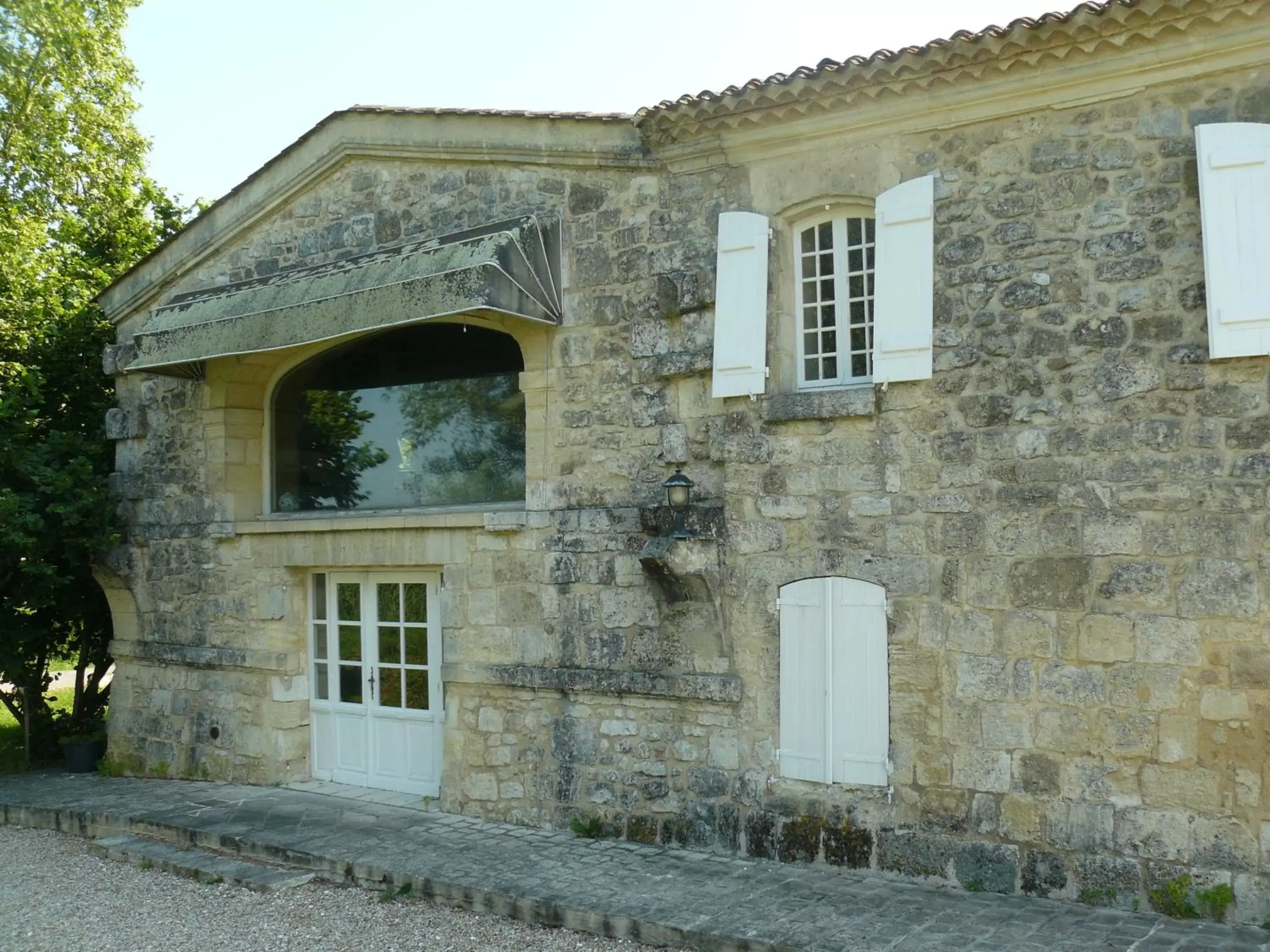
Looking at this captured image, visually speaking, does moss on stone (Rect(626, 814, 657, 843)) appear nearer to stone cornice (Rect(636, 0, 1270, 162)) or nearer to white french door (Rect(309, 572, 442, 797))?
white french door (Rect(309, 572, 442, 797))

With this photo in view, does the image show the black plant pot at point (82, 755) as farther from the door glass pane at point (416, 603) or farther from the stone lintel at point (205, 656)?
the door glass pane at point (416, 603)

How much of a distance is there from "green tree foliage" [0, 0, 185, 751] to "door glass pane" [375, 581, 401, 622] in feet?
9.02

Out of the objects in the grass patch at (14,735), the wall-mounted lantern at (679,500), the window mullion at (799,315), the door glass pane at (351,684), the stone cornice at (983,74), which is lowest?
the grass patch at (14,735)

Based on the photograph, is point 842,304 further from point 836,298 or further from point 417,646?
point 417,646

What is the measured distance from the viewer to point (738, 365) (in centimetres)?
730

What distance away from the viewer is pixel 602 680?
7824 millimetres

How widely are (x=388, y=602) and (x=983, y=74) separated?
19.4 feet

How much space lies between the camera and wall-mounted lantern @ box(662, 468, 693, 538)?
728 cm

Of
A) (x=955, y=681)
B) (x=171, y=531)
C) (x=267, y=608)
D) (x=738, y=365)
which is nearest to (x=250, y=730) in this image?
(x=267, y=608)

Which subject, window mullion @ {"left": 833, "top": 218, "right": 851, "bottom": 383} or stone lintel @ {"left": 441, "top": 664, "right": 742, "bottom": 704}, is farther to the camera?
stone lintel @ {"left": 441, "top": 664, "right": 742, "bottom": 704}

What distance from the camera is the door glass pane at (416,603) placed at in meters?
9.24

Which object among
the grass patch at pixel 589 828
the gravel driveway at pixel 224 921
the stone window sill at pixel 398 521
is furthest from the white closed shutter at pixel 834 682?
the stone window sill at pixel 398 521

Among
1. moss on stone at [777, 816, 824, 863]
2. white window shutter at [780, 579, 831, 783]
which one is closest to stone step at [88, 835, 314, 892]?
moss on stone at [777, 816, 824, 863]

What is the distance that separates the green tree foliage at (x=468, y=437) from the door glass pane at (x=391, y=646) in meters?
1.10
